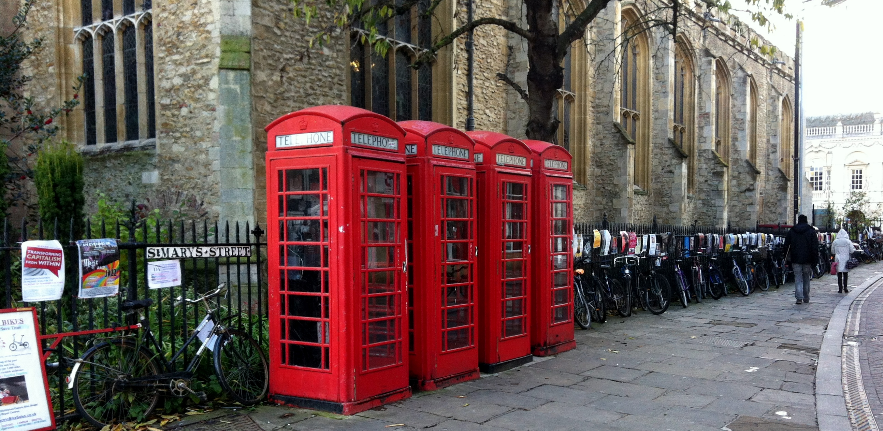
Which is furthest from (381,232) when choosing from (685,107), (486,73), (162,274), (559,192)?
(685,107)

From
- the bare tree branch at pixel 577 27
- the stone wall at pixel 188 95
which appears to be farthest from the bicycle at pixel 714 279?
the stone wall at pixel 188 95

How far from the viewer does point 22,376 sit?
4.91 metres

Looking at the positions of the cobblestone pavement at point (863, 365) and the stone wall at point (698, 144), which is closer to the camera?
the cobblestone pavement at point (863, 365)

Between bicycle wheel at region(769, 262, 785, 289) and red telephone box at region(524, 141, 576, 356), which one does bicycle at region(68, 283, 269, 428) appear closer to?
red telephone box at region(524, 141, 576, 356)

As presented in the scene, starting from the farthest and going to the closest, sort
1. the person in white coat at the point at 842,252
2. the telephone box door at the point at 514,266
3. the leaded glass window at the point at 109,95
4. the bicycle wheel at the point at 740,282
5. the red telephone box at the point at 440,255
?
the person in white coat at the point at 842,252, the bicycle wheel at the point at 740,282, the leaded glass window at the point at 109,95, the telephone box door at the point at 514,266, the red telephone box at the point at 440,255

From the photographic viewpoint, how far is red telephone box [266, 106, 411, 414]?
→ 5828 millimetres

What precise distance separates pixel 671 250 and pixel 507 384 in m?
8.28

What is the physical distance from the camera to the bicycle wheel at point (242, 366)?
6086 millimetres

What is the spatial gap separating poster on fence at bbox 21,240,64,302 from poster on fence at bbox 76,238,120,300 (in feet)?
0.55

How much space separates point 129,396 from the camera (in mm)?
5609

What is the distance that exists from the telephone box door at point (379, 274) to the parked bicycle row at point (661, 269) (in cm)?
502

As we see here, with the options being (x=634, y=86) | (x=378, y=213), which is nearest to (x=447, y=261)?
(x=378, y=213)

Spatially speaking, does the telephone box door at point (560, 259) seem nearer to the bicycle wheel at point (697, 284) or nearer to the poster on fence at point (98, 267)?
the poster on fence at point (98, 267)

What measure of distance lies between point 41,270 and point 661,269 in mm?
11273
